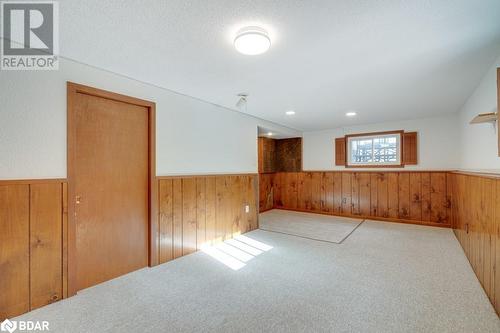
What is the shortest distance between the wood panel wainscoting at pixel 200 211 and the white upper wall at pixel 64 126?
7.5 inches

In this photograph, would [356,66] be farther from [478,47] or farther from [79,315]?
[79,315]

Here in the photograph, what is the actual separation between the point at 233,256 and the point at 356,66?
8.88 feet

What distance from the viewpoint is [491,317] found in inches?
69.1

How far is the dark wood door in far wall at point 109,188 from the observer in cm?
227

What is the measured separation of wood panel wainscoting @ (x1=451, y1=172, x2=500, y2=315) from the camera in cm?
183

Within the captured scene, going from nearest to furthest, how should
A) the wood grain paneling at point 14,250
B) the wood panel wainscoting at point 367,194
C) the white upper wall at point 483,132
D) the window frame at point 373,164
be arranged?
the wood grain paneling at point 14,250, the white upper wall at point 483,132, the wood panel wainscoting at point 367,194, the window frame at point 373,164

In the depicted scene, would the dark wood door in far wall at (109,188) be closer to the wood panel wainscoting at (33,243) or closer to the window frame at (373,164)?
the wood panel wainscoting at (33,243)

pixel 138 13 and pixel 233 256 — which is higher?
pixel 138 13

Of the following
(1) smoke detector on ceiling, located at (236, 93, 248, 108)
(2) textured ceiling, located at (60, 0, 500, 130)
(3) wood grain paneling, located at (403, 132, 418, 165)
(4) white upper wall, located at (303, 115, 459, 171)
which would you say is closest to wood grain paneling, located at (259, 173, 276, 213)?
(4) white upper wall, located at (303, 115, 459, 171)

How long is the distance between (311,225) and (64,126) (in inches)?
167

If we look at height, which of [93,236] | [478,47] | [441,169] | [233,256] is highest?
[478,47]

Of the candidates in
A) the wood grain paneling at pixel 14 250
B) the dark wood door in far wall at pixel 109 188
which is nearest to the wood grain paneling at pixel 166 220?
the dark wood door in far wall at pixel 109 188

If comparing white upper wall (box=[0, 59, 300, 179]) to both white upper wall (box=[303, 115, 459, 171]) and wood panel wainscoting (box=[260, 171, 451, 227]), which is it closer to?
wood panel wainscoting (box=[260, 171, 451, 227])

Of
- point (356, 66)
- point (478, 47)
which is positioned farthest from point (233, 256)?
point (478, 47)
